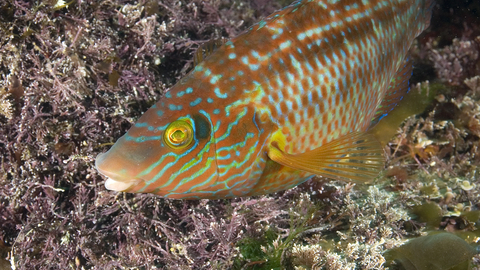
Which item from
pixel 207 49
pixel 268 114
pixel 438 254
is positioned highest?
pixel 207 49

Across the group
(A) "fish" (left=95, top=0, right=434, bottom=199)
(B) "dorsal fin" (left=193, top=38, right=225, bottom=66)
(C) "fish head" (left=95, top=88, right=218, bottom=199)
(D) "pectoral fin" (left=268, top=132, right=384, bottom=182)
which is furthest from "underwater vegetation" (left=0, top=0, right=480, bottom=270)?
(B) "dorsal fin" (left=193, top=38, right=225, bottom=66)

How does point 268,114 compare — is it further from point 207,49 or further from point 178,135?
point 207,49

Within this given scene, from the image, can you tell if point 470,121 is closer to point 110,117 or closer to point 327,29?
point 327,29

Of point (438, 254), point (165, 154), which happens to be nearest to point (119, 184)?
point (165, 154)

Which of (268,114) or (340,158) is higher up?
(268,114)

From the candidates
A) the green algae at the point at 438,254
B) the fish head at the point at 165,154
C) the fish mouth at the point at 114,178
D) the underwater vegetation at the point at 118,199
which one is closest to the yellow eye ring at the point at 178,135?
the fish head at the point at 165,154

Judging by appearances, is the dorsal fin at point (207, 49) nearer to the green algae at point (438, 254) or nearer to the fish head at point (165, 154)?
the fish head at point (165, 154)

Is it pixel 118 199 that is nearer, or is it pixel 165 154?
Result: pixel 165 154
